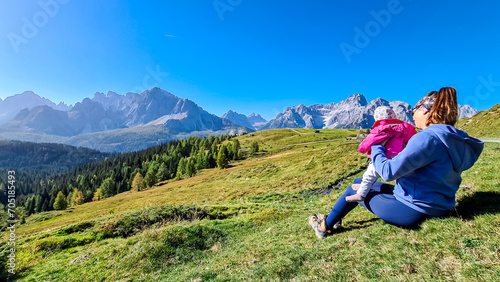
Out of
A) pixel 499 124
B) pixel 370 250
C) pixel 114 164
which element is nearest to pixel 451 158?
pixel 370 250

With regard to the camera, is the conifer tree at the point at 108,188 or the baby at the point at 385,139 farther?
the conifer tree at the point at 108,188

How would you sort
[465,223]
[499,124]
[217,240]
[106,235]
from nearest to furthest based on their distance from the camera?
1. [465,223]
2. [217,240]
3. [106,235]
4. [499,124]

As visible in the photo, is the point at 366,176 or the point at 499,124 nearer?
the point at 366,176

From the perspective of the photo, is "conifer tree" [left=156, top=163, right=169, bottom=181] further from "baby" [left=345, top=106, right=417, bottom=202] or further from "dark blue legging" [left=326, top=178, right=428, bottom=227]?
"baby" [left=345, top=106, right=417, bottom=202]

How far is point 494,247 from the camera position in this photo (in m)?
3.75

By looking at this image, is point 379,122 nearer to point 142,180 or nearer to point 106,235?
point 106,235

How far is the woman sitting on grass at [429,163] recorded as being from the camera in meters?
4.25

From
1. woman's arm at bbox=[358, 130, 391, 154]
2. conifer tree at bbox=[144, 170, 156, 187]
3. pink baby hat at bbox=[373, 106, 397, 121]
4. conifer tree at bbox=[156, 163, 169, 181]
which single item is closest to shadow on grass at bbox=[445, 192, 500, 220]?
woman's arm at bbox=[358, 130, 391, 154]

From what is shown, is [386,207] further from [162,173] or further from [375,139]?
[162,173]

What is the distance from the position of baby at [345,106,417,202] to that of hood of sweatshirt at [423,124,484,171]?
1187 mm

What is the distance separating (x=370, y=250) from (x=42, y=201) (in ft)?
555

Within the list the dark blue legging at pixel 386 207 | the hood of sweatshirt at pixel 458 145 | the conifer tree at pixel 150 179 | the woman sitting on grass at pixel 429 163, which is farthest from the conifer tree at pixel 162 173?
the hood of sweatshirt at pixel 458 145

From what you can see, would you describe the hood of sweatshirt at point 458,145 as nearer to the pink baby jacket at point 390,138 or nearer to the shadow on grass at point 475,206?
the pink baby jacket at point 390,138

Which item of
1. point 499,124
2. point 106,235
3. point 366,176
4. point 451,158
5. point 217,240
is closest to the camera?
point 451,158
